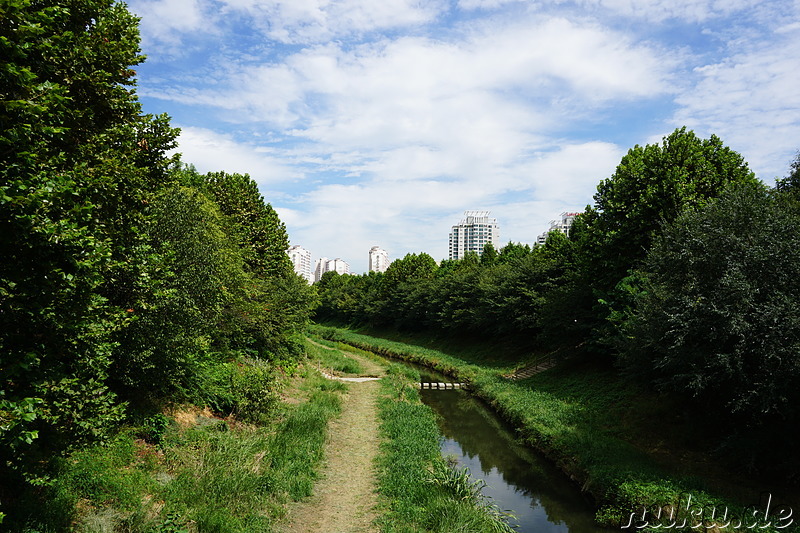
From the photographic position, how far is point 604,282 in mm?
27219

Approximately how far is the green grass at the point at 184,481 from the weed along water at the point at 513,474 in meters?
6.73

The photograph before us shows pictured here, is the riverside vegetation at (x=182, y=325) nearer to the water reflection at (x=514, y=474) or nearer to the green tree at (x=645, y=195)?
the green tree at (x=645, y=195)

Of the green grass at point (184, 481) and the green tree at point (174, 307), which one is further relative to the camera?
the green tree at point (174, 307)

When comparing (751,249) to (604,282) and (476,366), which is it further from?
(476,366)

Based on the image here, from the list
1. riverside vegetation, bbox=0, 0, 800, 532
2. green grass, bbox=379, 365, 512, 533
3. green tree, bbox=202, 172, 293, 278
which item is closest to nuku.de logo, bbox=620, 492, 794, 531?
riverside vegetation, bbox=0, 0, 800, 532

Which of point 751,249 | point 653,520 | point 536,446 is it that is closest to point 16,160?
point 653,520

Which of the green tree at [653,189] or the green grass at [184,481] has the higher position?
the green tree at [653,189]

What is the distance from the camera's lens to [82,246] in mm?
6172

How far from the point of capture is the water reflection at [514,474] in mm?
14070

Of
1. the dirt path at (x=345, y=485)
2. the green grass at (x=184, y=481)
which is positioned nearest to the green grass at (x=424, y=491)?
the dirt path at (x=345, y=485)

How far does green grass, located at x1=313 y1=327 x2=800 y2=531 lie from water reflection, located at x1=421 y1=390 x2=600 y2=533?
0.55 metres

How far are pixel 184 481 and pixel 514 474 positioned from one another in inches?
489

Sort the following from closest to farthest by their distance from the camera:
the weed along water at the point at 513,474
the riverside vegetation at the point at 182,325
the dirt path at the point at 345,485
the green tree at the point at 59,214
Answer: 1. the green tree at the point at 59,214
2. the riverside vegetation at the point at 182,325
3. the dirt path at the point at 345,485
4. the weed along water at the point at 513,474

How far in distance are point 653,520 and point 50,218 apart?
15070 millimetres
